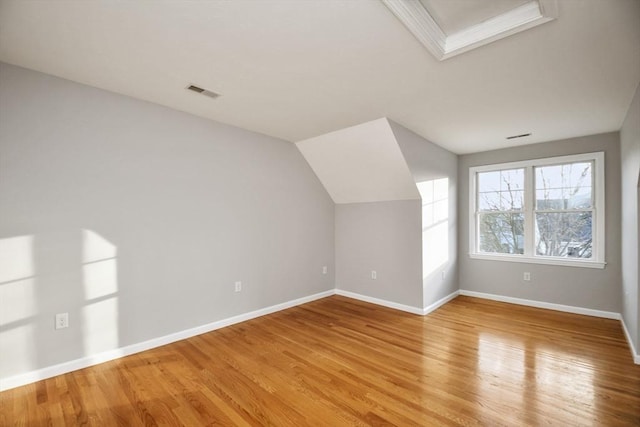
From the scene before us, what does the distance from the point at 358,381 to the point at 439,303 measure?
2491 millimetres

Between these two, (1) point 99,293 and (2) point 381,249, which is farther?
(2) point 381,249

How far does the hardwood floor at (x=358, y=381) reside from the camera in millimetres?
1919

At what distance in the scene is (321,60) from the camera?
84.4 inches

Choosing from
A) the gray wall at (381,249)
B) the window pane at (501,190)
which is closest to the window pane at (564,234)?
the window pane at (501,190)

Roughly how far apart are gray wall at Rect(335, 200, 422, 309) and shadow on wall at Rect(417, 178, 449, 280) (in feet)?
0.39

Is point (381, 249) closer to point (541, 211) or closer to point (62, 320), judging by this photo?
point (541, 211)

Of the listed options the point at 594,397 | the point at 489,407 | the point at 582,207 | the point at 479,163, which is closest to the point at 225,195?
the point at 489,407

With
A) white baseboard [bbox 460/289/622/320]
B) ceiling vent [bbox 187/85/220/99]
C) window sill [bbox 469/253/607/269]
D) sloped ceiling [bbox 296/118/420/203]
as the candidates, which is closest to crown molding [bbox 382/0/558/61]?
sloped ceiling [bbox 296/118/420/203]

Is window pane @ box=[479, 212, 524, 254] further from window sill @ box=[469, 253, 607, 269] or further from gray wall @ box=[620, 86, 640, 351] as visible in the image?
gray wall @ box=[620, 86, 640, 351]

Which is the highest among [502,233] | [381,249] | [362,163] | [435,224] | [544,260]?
[362,163]

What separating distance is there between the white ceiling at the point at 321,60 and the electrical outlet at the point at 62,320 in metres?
1.98

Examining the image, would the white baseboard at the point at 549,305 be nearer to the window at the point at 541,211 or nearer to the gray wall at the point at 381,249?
the window at the point at 541,211

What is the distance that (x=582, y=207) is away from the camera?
4.02 m

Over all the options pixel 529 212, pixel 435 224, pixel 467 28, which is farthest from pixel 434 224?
pixel 467 28
